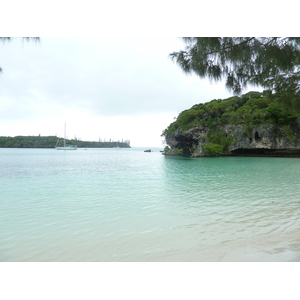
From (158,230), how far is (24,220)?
3129 mm

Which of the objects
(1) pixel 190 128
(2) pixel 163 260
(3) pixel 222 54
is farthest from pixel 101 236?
(1) pixel 190 128

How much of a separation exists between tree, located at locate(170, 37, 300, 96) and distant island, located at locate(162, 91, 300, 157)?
83.3 ft

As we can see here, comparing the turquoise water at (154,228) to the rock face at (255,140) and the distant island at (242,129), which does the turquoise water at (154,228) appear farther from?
the distant island at (242,129)

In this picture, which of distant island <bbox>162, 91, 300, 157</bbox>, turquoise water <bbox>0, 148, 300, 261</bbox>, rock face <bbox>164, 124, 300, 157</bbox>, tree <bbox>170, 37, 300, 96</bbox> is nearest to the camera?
turquoise water <bbox>0, 148, 300, 261</bbox>

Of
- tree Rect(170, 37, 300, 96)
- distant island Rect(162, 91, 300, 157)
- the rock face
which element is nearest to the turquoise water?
tree Rect(170, 37, 300, 96)

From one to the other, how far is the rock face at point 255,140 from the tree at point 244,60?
1056 inches

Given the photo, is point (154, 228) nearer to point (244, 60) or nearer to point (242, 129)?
point (244, 60)

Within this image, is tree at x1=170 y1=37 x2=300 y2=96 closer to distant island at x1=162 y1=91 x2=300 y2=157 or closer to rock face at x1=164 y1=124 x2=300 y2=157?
distant island at x1=162 y1=91 x2=300 y2=157

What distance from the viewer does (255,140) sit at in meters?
30.0

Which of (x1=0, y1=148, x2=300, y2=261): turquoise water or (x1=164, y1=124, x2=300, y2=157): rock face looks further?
(x1=164, y1=124, x2=300, y2=157): rock face

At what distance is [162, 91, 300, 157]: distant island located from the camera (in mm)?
28625

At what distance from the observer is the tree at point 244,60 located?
133 inches

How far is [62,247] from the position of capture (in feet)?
11.1

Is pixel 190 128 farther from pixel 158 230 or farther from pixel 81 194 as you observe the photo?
pixel 158 230
